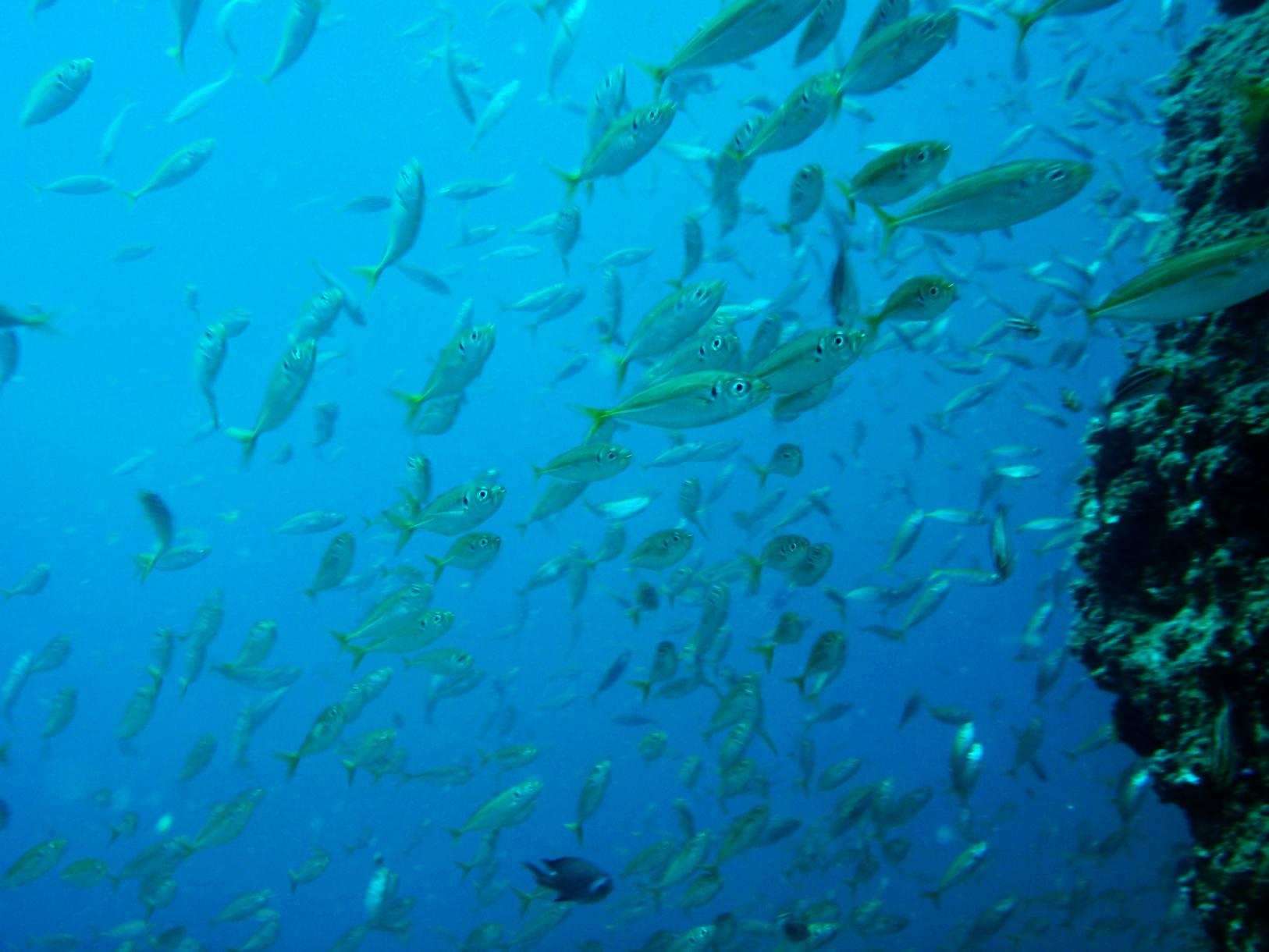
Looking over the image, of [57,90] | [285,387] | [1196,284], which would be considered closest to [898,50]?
[1196,284]

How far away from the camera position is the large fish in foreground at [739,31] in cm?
328

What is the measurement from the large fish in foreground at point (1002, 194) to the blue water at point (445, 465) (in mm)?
12306

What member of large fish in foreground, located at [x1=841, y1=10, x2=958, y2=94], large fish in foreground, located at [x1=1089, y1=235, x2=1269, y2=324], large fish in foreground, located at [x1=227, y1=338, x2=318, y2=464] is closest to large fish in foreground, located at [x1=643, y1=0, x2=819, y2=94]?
large fish in foreground, located at [x1=841, y1=10, x2=958, y2=94]

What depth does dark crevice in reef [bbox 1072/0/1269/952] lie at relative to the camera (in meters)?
2.88

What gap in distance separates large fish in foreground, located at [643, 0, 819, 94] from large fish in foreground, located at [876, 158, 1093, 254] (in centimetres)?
103

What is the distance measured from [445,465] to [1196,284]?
57.7 meters

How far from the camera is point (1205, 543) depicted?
3.30 m

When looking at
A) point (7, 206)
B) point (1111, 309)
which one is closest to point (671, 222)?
point (7, 206)

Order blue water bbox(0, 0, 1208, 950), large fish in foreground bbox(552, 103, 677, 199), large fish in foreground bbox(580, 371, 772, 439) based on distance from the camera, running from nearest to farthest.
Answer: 1. large fish in foreground bbox(580, 371, 772, 439)
2. large fish in foreground bbox(552, 103, 677, 199)
3. blue water bbox(0, 0, 1208, 950)

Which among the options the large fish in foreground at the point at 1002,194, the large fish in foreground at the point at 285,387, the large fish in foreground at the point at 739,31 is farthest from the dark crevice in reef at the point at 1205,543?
the large fish in foreground at the point at 285,387

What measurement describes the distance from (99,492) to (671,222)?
55939 millimetres

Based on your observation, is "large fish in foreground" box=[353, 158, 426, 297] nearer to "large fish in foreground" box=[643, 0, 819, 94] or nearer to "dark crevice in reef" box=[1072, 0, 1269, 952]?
"large fish in foreground" box=[643, 0, 819, 94]

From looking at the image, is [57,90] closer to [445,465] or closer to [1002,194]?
[1002,194]

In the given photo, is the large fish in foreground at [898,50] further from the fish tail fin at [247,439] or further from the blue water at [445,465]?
the blue water at [445,465]
